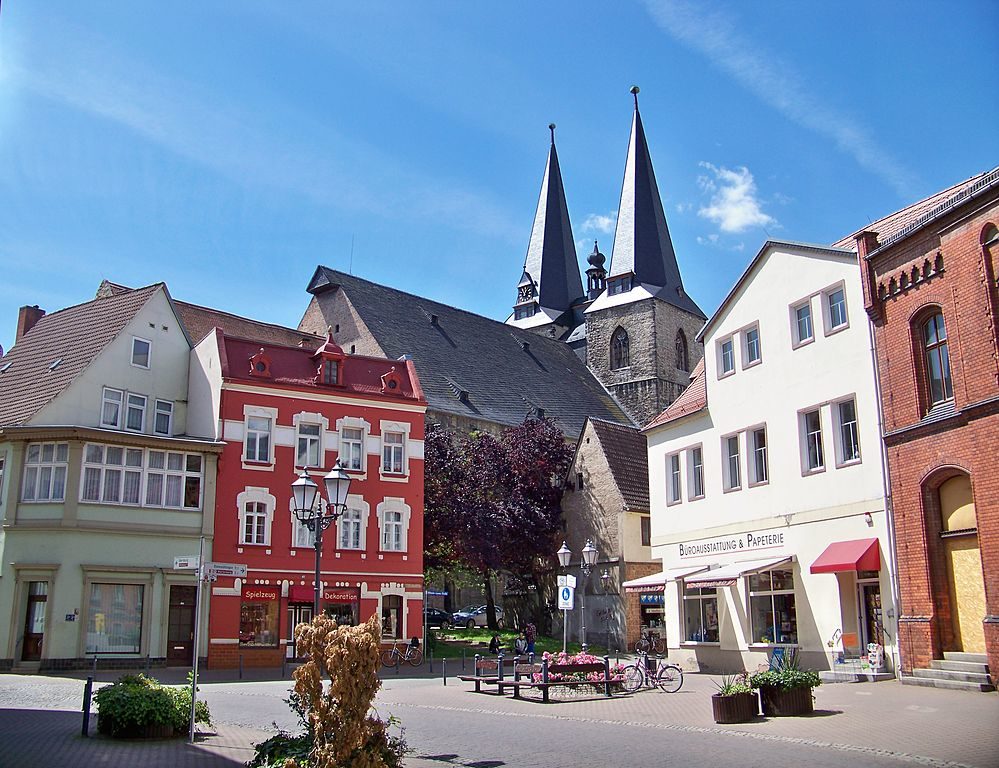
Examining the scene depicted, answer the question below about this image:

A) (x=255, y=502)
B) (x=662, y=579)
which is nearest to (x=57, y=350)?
(x=255, y=502)

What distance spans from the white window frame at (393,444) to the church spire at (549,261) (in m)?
50.0

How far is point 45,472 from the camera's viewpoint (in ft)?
97.8

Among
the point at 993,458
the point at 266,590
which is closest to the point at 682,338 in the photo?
the point at 266,590

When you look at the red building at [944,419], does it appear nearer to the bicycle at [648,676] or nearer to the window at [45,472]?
the bicycle at [648,676]

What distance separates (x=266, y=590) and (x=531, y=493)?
14.5 m

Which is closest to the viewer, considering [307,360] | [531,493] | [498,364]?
[307,360]

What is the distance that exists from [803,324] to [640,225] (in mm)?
52896

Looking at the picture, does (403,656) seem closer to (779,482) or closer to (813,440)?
(779,482)

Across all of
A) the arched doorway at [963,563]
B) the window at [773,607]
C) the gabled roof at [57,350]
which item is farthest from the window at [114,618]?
the arched doorway at [963,563]

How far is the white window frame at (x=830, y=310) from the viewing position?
23812 mm

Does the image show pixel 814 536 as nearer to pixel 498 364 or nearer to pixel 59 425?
pixel 59 425

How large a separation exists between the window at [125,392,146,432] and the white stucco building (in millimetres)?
16682

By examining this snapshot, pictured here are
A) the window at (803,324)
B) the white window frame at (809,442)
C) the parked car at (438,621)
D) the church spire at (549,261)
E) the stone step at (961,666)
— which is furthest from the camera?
the church spire at (549,261)

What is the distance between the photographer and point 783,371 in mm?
25859
